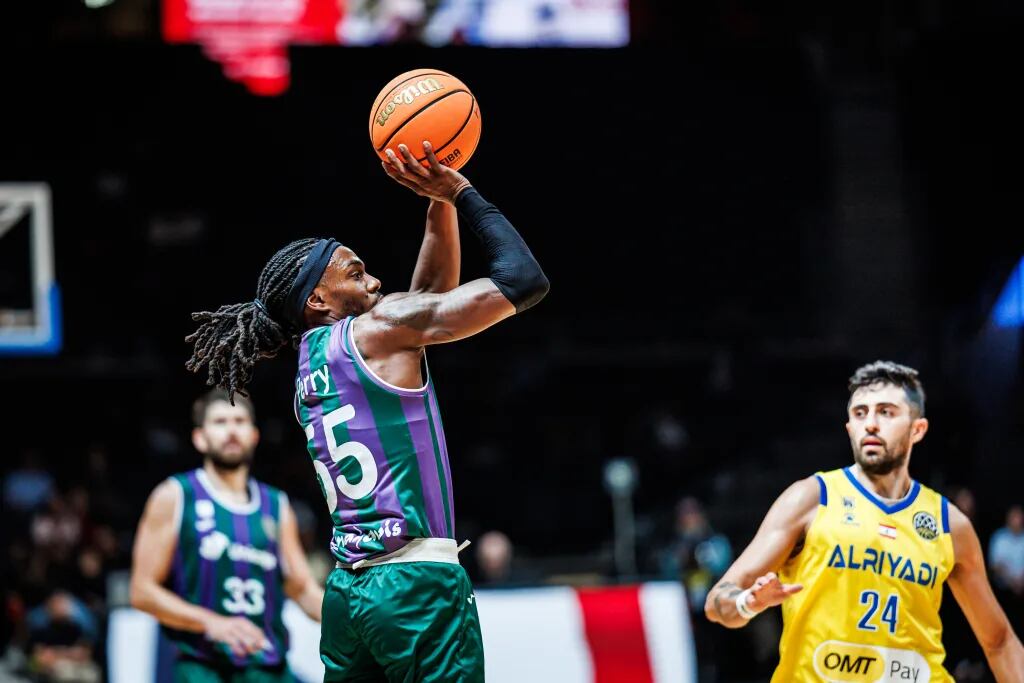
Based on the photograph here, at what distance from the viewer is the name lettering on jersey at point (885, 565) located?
4812 millimetres

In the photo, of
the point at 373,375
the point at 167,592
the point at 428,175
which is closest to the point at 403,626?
the point at 373,375

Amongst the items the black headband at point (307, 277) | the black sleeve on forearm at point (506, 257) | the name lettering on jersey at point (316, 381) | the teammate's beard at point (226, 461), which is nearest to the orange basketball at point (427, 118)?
the black sleeve on forearm at point (506, 257)

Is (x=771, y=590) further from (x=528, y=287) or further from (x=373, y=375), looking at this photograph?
(x=373, y=375)

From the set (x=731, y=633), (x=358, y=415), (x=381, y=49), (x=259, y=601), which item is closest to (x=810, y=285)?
(x=381, y=49)

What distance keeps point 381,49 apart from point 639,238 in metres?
5.21

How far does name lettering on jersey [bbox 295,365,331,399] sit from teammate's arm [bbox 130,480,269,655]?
183 cm

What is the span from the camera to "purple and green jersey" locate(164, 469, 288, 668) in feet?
19.9

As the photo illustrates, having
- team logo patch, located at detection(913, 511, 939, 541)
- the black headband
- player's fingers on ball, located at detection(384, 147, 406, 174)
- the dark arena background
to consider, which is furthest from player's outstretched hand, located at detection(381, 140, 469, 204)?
the dark arena background

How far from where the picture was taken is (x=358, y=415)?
4.20 m

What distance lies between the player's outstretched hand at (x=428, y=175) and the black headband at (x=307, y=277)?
1.15ft

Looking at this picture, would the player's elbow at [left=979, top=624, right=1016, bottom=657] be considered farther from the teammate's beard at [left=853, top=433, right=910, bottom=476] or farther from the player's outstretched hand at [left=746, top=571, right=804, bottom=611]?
the player's outstretched hand at [left=746, top=571, right=804, bottom=611]

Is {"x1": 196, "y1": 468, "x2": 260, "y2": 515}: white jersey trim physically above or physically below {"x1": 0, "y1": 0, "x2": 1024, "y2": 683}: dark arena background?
below

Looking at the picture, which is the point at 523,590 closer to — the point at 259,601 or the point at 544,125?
the point at 259,601

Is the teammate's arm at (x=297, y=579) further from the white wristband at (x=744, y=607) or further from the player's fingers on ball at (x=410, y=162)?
the player's fingers on ball at (x=410, y=162)
